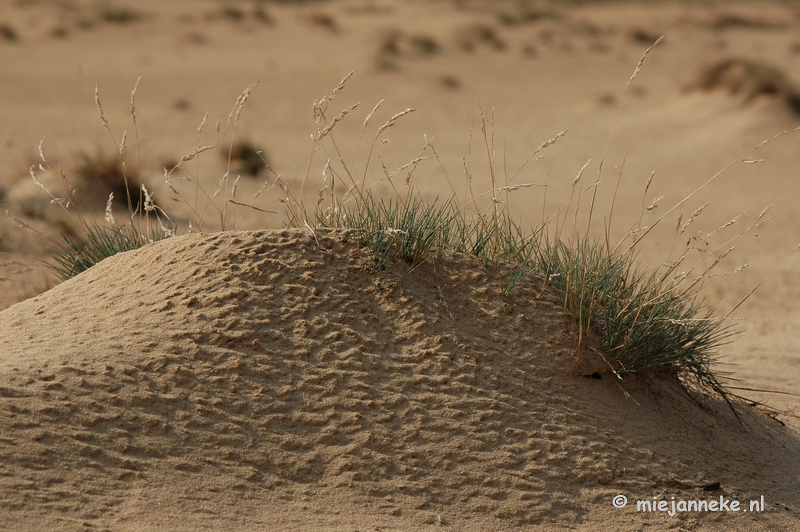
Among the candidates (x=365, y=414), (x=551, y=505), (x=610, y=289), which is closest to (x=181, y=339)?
(x=365, y=414)

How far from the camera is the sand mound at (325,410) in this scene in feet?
8.65

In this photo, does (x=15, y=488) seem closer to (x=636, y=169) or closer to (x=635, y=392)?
(x=635, y=392)

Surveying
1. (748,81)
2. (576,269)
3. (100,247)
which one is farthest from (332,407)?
(748,81)

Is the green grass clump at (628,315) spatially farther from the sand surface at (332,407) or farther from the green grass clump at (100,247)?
Result: the green grass clump at (100,247)

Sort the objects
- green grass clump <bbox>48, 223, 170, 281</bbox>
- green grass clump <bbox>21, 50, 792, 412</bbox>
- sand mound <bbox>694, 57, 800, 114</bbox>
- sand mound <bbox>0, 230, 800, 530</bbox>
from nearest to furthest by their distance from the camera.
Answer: sand mound <bbox>0, 230, 800, 530</bbox>
green grass clump <bbox>21, 50, 792, 412</bbox>
green grass clump <bbox>48, 223, 170, 281</bbox>
sand mound <bbox>694, 57, 800, 114</bbox>

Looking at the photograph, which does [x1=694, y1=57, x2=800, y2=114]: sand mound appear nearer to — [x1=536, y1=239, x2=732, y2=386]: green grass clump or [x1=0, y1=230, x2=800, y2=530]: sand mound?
[x1=536, y1=239, x2=732, y2=386]: green grass clump

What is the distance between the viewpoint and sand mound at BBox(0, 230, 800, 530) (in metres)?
2.64

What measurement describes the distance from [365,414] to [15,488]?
1.10m

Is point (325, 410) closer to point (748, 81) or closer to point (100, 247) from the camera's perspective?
point (100, 247)

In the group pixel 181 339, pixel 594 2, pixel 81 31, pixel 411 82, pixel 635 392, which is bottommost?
pixel 635 392

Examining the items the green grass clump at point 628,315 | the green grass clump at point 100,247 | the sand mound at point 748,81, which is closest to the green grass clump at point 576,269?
the green grass clump at point 628,315

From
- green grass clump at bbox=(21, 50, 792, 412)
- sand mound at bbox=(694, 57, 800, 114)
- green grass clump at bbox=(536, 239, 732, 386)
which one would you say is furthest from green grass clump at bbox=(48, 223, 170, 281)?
sand mound at bbox=(694, 57, 800, 114)

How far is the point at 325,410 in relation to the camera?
294cm

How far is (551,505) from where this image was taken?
9.43ft
